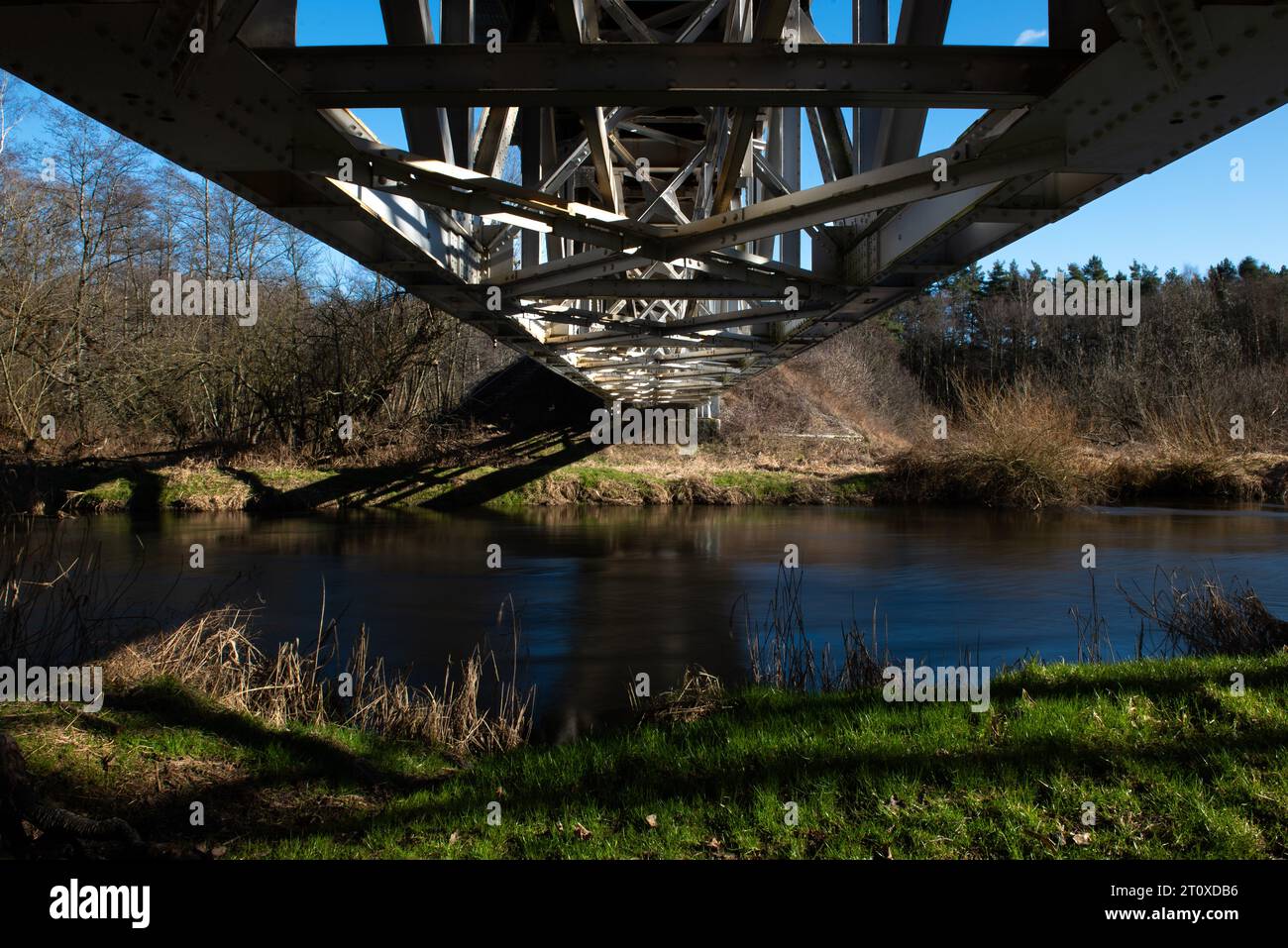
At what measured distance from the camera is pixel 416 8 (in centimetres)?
510

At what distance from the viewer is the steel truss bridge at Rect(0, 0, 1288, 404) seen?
11.7 ft

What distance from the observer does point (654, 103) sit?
4.41 meters

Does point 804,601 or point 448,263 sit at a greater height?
point 448,263

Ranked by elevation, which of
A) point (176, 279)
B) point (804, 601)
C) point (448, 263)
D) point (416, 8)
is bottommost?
point (804, 601)

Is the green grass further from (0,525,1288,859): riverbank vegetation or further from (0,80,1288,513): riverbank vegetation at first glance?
(0,80,1288,513): riverbank vegetation

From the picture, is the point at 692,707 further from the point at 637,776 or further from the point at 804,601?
the point at 804,601

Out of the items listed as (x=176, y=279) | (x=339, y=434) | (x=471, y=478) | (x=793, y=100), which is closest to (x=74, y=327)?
(x=176, y=279)

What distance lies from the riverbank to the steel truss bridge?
19.9 metres

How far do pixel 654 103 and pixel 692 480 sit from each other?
2497cm

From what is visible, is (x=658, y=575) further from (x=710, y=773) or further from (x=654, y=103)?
(x=654, y=103)

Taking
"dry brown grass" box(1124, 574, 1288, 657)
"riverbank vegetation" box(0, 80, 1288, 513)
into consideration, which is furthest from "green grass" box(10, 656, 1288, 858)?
"riverbank vegetation" box(0, 80, 1288, 513)

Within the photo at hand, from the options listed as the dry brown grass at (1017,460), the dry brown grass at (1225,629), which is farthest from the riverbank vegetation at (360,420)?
the dry brown grass at (1225,629)

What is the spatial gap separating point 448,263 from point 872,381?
50.6 metres

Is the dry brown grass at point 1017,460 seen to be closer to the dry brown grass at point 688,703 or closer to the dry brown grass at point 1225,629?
the dry brown grass at point 1225,629
